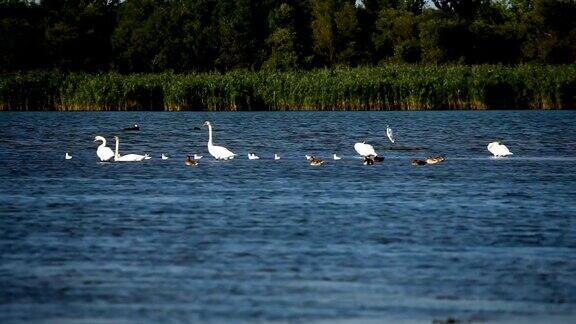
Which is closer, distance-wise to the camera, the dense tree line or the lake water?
the lake water

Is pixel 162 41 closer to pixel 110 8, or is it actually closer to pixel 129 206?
pixel 110 8

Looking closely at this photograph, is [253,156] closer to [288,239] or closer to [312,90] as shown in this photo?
[288,239]

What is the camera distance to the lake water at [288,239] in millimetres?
11180

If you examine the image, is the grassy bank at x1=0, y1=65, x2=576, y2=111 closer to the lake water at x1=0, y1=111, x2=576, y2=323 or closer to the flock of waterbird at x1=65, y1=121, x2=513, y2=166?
the lake water at x1=0, y1=111, x2=576, y2=323

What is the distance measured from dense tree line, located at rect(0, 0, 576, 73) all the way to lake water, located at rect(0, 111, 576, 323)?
148 feet

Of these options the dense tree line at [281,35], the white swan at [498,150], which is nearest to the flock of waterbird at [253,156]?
the white swan at [498,150]

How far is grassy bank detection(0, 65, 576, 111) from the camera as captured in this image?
56562 millimetres

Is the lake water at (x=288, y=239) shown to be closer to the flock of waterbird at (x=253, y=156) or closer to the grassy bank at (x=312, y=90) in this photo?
the flock of waterbird at (x=253, y=156)

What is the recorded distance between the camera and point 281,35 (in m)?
79.6

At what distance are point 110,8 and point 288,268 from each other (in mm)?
81953

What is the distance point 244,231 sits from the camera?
16.0m

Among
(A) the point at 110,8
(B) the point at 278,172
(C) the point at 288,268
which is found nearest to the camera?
(C) the point at 288,268

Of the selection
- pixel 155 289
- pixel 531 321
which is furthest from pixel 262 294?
pixel 531 321

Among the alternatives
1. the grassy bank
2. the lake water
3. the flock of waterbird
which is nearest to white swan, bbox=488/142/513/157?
the flock of waterbird
